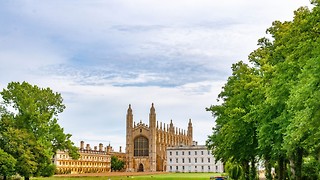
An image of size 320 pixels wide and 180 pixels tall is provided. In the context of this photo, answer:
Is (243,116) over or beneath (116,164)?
over

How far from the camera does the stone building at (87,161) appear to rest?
443ft

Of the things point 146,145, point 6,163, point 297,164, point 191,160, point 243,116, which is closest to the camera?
point 297,164

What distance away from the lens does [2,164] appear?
48031 mm

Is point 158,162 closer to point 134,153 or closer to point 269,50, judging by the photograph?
point 134,153

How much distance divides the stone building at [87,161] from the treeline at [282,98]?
321ft

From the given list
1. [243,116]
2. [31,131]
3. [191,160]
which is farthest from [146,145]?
[243,116]

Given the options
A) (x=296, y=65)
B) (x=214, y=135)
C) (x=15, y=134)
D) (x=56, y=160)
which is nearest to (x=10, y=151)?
(x=15, y=134)

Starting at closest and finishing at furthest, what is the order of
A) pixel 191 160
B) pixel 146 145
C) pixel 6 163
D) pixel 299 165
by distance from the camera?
pixel 299 165, pixel 6 163, pixel 191 160, pixel 146 145

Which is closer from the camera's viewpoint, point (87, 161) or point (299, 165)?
point (299, 165)

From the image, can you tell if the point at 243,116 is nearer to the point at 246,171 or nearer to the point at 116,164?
the point at 246,171

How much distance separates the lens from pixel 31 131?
5225 cm

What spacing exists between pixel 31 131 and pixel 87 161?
9915cm

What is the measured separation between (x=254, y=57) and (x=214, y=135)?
15625 millimetres

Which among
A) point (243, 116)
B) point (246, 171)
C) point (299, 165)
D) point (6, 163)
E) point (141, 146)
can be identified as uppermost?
point (141, 146)
